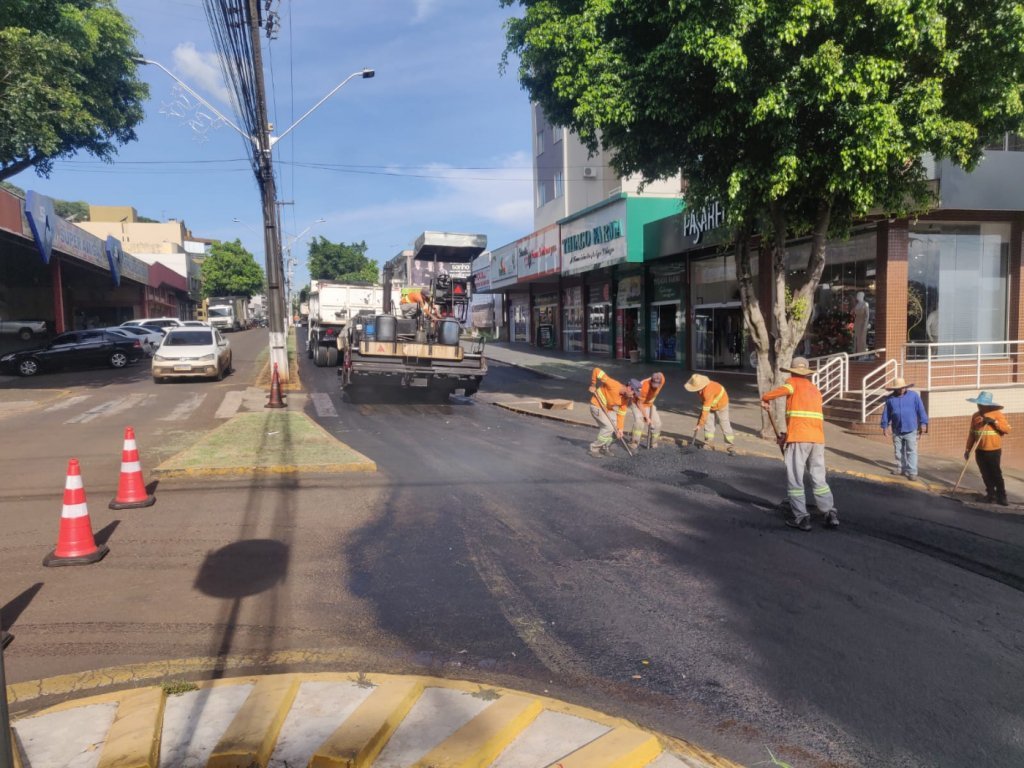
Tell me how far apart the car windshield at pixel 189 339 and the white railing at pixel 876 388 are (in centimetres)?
1660

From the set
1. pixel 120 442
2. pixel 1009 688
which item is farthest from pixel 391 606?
pixel 120 442

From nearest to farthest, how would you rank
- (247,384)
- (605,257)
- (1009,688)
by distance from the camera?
(1009,688) → (247,384) → (605,257)

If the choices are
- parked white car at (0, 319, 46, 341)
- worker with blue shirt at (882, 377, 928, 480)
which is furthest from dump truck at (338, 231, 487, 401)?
parked white car at (0, 319, 46, 341)

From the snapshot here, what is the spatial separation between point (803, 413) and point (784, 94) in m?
4.88

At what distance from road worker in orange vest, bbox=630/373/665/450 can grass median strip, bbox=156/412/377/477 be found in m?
4.08

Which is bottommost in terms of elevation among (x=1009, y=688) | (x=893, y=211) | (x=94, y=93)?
(x=1009, y=688)

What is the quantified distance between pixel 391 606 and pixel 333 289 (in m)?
21.6

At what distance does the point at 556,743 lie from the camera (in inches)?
127

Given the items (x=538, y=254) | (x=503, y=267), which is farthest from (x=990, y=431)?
(x=503, y=267)

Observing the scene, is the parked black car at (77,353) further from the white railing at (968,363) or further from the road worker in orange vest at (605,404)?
the white railing at (968,363)

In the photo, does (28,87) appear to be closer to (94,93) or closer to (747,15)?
(94,93)

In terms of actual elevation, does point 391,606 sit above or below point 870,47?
below

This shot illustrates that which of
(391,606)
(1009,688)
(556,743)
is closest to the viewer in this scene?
(556,743)

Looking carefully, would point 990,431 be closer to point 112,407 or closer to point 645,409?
point 645,409
